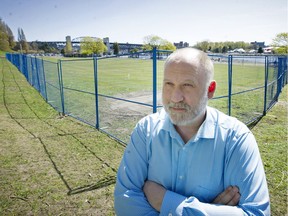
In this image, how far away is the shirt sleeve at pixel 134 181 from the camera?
1.58 m

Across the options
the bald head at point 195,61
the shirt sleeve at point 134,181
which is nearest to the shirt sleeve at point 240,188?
the shirt sleeve at point 134,181

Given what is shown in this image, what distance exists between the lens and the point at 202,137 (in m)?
1.49

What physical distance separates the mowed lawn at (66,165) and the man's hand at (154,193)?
203 cm

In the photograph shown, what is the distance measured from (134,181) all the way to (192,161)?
46 centimetres

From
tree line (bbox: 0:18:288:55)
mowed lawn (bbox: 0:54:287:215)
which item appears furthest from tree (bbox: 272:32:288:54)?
mowed lawn (bbox: 0:54:287:215)

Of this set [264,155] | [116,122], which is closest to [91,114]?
[116,122]

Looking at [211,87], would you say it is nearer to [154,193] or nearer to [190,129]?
[190,129]

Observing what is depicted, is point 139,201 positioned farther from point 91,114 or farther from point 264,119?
point 264,119

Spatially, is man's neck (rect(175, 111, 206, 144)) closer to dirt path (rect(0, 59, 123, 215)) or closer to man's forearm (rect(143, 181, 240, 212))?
man's forearm (rect(143, 181, 240, 212))

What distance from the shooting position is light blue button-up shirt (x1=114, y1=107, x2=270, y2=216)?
1367 millimetres

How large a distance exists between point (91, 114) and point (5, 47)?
298 ft

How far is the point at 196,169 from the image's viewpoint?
146 cm

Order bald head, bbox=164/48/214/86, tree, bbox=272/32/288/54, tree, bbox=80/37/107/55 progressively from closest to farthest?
bald head, bbox=164/48/214/86 → tree, bbox=272/32/288/54 → tree, bbox=80/37/107/55

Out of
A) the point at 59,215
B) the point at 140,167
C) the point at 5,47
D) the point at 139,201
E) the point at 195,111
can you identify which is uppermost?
the point at 5,47
